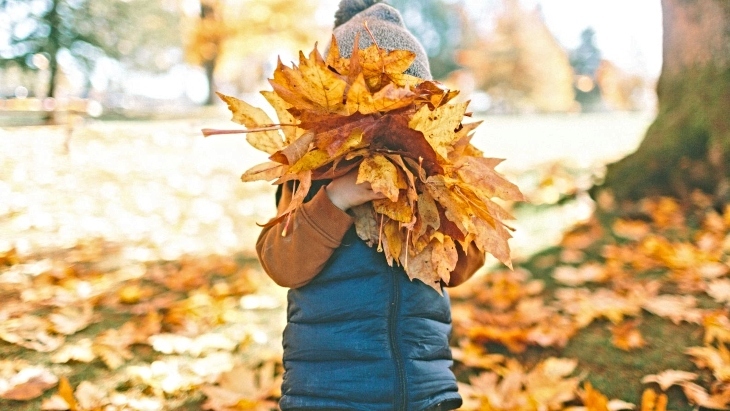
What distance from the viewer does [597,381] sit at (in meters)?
2.07

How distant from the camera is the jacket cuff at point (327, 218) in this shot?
1.41m

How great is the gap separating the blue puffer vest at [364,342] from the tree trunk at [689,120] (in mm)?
2943

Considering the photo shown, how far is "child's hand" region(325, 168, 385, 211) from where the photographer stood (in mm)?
1362

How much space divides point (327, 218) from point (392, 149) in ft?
0.90

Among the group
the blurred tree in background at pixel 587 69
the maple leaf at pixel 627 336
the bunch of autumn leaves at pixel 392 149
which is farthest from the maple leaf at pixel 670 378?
the blurred tree in background at pixel 587 69

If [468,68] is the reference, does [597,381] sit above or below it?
below

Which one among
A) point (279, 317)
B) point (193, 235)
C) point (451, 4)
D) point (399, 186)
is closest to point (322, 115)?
point (399, 186)

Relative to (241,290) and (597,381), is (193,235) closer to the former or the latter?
(241,290)

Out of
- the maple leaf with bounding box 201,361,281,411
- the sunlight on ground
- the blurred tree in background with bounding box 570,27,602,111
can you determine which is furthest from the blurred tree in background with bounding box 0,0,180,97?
the blurred tree in background with bounding box 570,27,602,111

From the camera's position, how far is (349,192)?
1.39 meters

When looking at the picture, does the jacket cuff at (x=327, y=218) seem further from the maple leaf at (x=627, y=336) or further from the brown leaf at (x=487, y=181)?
the maple leaf at (x=627, y=336)

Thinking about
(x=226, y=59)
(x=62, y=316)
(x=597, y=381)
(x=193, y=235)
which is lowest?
(x=597, y=381)

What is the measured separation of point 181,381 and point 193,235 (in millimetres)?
2063

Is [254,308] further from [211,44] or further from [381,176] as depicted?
[211,44]
